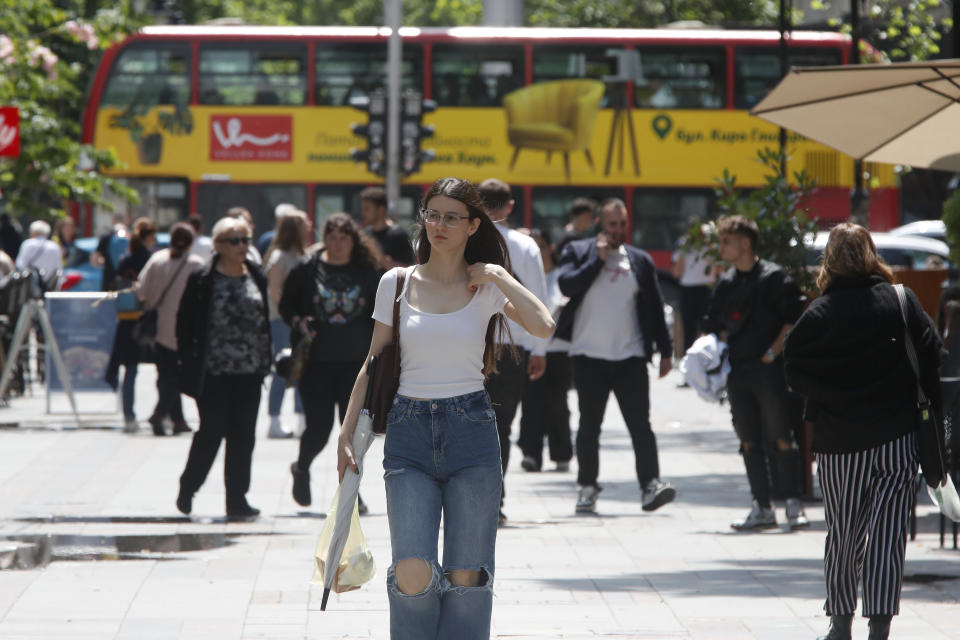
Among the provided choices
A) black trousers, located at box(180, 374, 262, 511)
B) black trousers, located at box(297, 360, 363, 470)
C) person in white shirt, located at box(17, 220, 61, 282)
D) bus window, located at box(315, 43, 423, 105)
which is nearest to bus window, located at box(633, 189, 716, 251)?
bus window, located at box(315, 43, 423, 105)

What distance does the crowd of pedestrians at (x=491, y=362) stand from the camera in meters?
4.75

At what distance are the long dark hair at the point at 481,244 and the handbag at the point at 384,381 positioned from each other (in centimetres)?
30

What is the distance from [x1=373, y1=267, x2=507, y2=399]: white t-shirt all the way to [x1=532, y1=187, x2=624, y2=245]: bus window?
18473 millimetres

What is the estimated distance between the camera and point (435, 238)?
486cm

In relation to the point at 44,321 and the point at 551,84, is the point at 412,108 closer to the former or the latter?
the point at 551,84

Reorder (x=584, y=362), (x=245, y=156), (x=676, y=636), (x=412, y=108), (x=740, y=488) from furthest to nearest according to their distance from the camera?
(x=245, y=156), (x=412, y=108), (x=740, y=488), (x=584, y=362), (x=676, y=636)

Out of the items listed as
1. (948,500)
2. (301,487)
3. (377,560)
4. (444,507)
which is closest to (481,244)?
(444,507)

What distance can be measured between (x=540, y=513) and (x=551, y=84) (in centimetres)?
1447

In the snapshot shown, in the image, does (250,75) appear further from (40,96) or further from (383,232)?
(383,232)

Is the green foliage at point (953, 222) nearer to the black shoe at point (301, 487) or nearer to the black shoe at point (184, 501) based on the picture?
the black shoe at point (301, 487)

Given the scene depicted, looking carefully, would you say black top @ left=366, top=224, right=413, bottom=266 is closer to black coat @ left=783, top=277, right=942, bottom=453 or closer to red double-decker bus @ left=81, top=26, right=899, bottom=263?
black coat @ left=783, top=277, right=942, bottom=453

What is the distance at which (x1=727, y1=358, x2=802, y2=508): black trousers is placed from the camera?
8.93 meters

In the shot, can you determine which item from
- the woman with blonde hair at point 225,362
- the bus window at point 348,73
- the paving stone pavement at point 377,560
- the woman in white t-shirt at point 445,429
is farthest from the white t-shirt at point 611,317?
the bus window at point 348,73

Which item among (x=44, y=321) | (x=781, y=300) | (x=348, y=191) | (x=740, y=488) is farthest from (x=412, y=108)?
(x=781, y=300)
